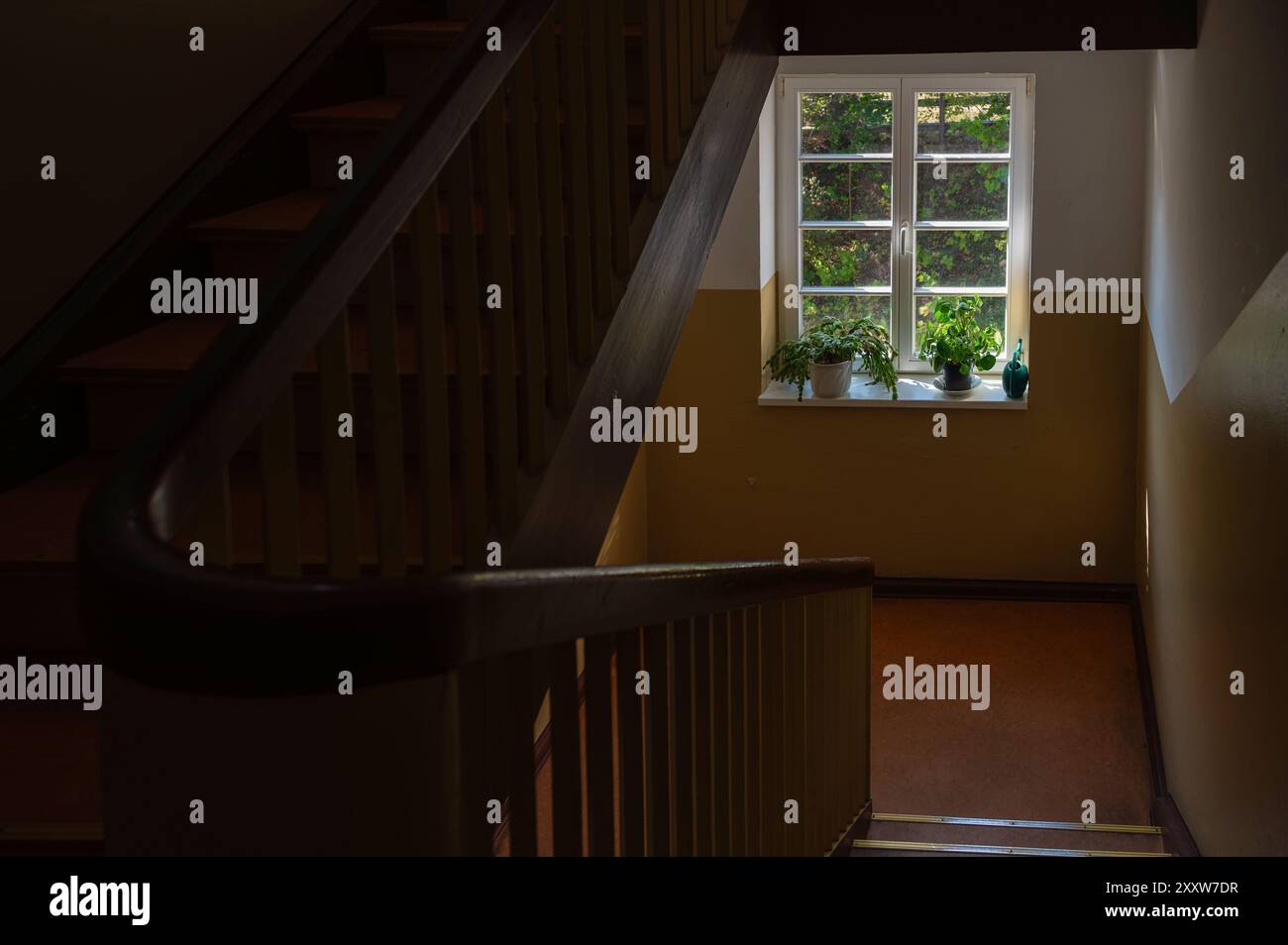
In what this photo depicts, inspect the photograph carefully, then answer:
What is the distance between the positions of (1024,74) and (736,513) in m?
2.52

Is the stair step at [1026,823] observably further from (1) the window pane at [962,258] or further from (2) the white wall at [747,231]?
(1) the window pane at [962,258]

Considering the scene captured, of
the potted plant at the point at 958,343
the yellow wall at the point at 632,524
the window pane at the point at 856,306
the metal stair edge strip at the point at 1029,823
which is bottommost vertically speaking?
the metal stair edge strip at the point at 1029,823

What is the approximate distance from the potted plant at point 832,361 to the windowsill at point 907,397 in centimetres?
4

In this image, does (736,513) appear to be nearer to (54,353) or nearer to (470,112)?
(54,353)

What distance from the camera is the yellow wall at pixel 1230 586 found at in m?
2.52

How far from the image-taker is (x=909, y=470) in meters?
7.12

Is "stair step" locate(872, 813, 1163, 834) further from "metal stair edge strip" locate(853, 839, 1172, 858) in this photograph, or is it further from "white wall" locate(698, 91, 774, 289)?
"white wall" locate(698, 91, 774, 289)

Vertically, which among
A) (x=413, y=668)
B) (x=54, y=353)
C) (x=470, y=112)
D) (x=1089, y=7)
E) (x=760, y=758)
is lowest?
(x=760, y=758)

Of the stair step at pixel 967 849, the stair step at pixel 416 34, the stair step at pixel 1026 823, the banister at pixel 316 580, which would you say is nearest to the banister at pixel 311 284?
the banister at pixel 316 580

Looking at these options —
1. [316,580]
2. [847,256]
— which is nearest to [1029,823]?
[847,256]

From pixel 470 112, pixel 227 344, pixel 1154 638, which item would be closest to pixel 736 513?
pixel 1154 638

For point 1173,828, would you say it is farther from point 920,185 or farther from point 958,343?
point 920,185

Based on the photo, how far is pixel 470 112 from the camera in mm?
2006

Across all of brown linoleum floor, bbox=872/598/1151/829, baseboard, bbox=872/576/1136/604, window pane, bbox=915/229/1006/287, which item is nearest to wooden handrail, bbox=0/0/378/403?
brown linoleum floor, bbox=872/598/1151/829
